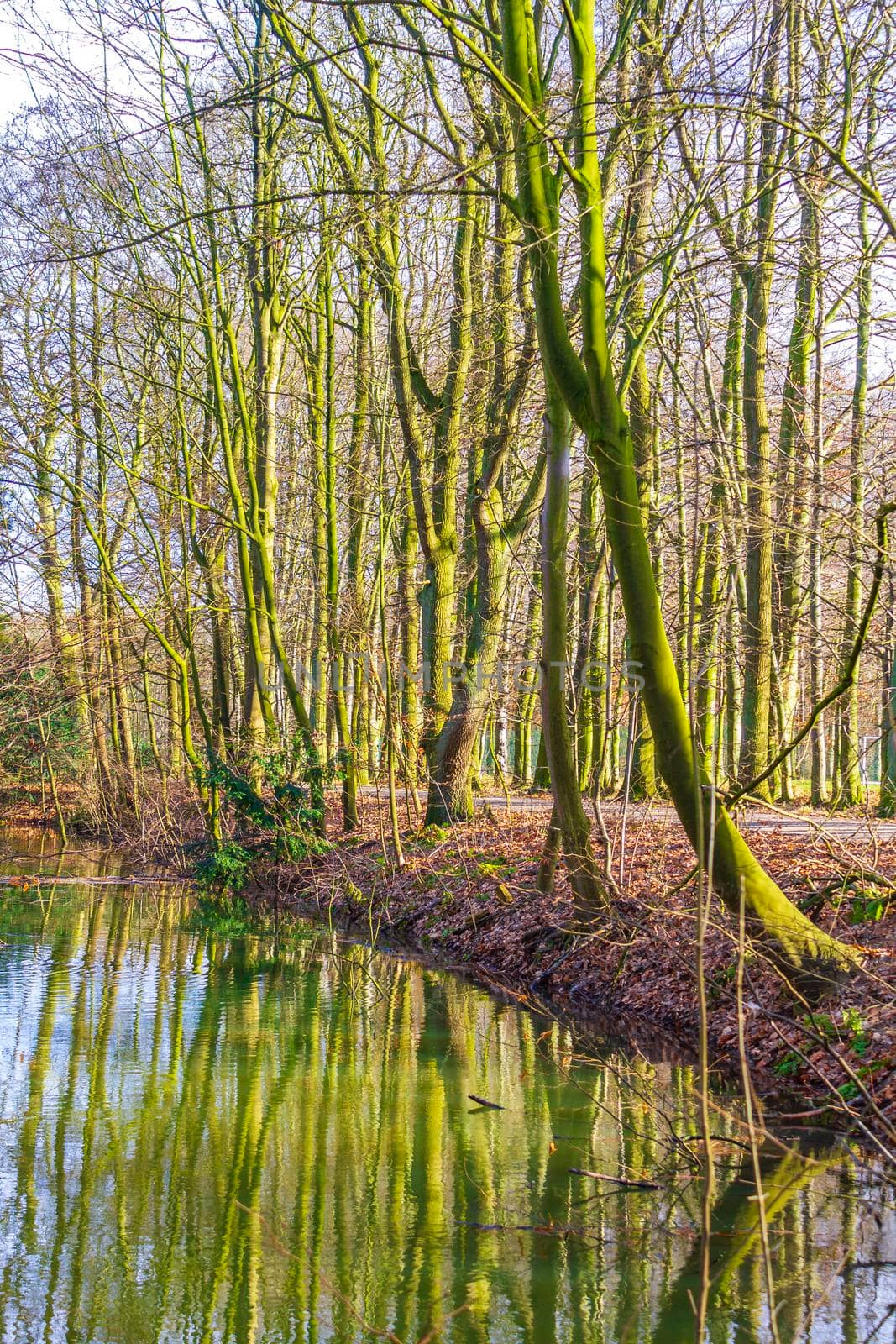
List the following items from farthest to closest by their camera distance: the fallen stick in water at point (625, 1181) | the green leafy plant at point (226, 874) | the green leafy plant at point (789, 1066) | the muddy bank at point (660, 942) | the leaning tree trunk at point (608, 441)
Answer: the green leafy plant at point (226, 874), the leaning tree trunk at point (608, 441), the green leafy plant at point (789, 1066), the muddy bank at point (660, 942), the fallen stick in water at point (625, 1181)

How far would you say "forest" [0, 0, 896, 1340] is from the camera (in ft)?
29.8

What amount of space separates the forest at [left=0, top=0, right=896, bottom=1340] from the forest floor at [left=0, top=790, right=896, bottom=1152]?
6cm

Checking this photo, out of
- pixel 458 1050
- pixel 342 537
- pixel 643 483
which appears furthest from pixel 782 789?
pixel 342 537

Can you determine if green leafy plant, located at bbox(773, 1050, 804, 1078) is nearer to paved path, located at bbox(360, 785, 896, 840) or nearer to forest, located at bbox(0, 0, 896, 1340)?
forest, located at bbox(0, 0, 896, 1340)

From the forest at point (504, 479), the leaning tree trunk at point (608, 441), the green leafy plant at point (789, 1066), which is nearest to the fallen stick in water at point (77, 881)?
the forest at point (504, 479)

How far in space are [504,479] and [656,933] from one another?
14409mm

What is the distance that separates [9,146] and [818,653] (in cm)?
1420

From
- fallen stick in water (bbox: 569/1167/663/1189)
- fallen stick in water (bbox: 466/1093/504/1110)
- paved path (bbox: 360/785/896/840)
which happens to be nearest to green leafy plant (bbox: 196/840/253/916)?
paved path (bbox: 360/785/896/840)

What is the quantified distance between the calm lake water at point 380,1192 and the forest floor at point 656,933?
1.83 feet

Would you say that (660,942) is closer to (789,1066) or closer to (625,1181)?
(789,1066)

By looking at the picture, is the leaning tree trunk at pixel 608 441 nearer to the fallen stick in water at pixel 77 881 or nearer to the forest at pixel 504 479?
the forest at pixel 504 479

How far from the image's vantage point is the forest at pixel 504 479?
29.8 feet

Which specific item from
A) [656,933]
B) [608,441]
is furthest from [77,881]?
[608,441]

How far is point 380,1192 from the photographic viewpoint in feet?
21.6
